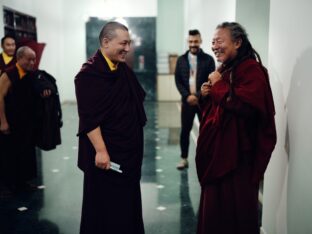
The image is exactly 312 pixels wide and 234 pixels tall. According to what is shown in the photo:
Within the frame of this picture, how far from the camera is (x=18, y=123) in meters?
3.86

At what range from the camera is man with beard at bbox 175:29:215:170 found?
14.5ft

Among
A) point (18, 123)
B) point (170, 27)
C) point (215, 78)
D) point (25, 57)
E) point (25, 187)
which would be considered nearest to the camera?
point (215, 78)

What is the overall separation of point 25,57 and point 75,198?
145 centimetres

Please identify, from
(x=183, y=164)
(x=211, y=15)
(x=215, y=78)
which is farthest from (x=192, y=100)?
(x=215, y=78)

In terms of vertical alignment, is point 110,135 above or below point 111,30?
below

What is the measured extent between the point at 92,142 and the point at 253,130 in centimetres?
92

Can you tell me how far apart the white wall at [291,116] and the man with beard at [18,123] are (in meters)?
2.32

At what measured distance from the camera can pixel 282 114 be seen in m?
2.41

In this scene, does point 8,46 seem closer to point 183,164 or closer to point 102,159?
point 183,164

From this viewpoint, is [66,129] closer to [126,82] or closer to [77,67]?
[77,67]

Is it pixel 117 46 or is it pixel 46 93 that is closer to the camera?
pixel 117 46

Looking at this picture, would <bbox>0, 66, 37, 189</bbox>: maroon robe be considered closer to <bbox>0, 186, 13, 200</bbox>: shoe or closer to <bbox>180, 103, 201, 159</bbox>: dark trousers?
<bbox>0, 186, 13, 200</bbox>: shoe

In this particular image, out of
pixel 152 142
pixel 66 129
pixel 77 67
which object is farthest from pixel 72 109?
pixel 152 142

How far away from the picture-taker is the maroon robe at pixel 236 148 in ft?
6.83
